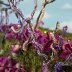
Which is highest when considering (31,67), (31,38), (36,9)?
(36,9)

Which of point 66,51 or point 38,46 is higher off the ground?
point 38,46

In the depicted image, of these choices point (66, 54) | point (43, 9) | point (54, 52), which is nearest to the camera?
point (43, 9)

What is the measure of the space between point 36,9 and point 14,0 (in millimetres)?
157

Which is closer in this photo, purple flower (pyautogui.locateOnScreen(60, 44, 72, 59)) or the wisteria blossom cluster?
the wisteria blossom cluster

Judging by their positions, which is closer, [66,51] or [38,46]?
[38,46]

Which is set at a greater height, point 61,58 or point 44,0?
point 44,0

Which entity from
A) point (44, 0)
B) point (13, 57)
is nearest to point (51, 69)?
point (13, 57)

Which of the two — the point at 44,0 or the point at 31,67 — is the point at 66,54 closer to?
the point at 31,67

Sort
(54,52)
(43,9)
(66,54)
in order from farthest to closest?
(66,54), (54,52), (43,9)

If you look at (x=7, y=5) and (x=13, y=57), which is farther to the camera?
(x=13, y=57)

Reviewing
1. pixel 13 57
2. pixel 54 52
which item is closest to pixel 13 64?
pixel 13 57

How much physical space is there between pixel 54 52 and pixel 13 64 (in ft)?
0.99

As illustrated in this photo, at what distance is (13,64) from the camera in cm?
267

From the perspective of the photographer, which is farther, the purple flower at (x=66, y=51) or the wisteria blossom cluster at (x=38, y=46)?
the purple flower at (x=66, y=51)
